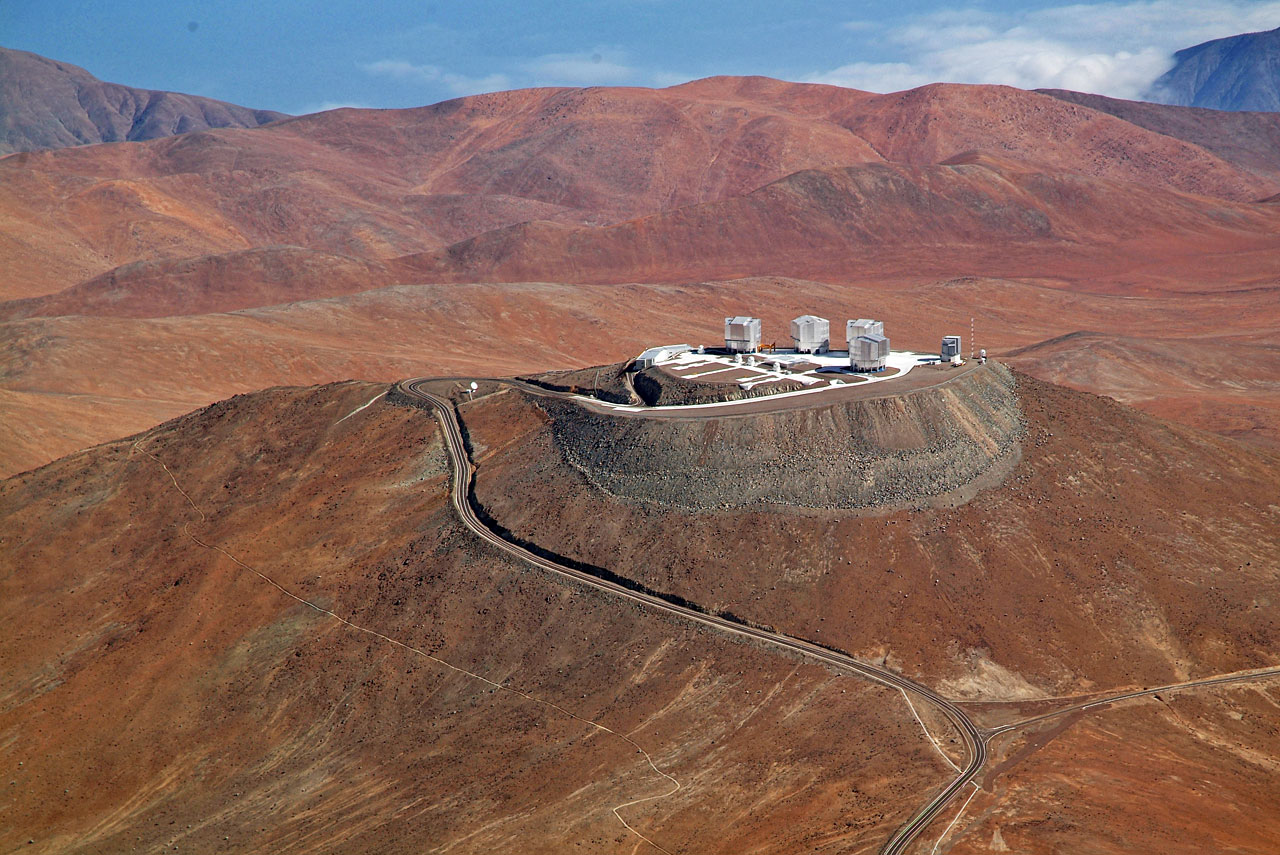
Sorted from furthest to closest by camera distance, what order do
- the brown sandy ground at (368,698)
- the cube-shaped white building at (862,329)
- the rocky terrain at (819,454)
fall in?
1. the cube-shaped white building at (862,329)
2. the rocky terrain at (819,454)
3. the brown sandy ground at (368,698)

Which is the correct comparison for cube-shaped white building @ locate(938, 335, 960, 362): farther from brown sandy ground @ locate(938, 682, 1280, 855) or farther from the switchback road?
brown sandy ground @ locate(938, 682, 1280, 855)

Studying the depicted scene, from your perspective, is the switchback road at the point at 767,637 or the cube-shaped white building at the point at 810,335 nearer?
the switchback road at the point at 767,637

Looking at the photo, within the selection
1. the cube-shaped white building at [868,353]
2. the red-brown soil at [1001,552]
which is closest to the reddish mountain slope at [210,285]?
the cube-shaped white building at [868,353]

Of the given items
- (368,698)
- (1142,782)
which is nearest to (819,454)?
(1142,782)

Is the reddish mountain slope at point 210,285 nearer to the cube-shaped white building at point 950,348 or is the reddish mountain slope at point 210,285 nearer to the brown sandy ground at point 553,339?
the brown sandy ground at point 553,339

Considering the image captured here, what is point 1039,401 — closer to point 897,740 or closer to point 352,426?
point 897,740

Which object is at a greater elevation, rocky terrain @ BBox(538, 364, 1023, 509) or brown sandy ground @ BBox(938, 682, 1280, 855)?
rocky terrain @ BBox(538, 364, 1023, 509)

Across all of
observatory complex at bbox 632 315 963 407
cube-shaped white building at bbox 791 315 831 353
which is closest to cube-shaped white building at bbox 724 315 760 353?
observatory complex at bbox 632 315 963 407
